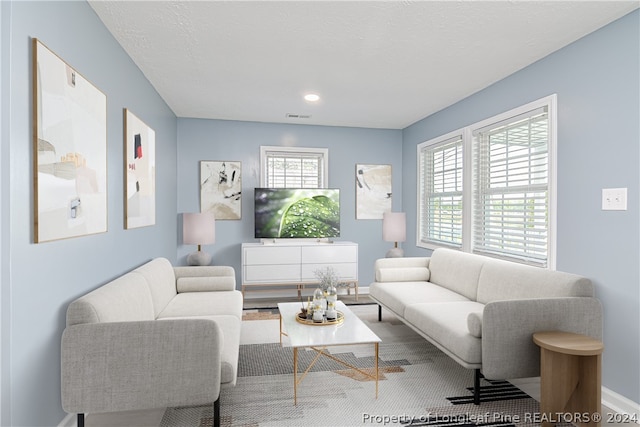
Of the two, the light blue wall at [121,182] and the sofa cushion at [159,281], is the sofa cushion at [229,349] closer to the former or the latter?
the sofa cushion at [159,281]

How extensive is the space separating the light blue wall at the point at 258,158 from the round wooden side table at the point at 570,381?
11.7 feet

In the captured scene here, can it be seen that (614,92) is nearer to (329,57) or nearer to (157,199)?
(329,57)

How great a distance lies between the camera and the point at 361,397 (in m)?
2.50

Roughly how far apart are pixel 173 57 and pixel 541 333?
3.27 meters

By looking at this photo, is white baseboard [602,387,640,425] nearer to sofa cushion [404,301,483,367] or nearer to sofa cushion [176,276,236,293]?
sofa cushion [404,301,483,367]

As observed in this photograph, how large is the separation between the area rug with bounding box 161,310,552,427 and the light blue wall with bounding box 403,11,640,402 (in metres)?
0.70

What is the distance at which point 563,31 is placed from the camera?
2.64 meters

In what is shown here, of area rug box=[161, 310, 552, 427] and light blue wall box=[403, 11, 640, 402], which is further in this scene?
light blue wall box=[403, 11, 640, 402]

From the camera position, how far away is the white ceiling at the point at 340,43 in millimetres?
2373

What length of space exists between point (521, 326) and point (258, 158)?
394cm

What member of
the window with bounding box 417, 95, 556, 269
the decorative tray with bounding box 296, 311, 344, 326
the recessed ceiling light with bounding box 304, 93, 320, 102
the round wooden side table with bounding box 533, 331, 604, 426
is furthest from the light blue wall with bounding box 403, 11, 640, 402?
the recessed ceiling light with bounding box 304, 93, 320, 102

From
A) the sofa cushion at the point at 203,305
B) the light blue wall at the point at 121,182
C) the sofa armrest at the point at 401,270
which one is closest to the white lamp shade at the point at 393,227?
the sofa armrest at the point at 401,270

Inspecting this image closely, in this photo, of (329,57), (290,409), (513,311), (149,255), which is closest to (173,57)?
(329,57)

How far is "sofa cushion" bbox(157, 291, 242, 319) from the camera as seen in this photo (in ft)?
9.72
